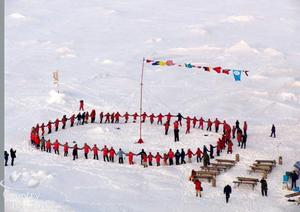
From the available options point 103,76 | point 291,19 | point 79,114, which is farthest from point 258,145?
point 291,19

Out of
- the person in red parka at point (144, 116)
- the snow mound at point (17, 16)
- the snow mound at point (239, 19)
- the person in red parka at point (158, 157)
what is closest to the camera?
the person in red parka at point (158, 157)

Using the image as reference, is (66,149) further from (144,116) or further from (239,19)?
(239,19)

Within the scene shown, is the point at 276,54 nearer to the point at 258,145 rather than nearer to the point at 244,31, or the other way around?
the point at 244,31

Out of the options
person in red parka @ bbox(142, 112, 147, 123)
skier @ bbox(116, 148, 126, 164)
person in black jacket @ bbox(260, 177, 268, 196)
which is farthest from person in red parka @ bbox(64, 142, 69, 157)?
person in black jacket @ bbox(260, 177, 268, 196)

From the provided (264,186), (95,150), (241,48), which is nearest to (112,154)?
(95,150)

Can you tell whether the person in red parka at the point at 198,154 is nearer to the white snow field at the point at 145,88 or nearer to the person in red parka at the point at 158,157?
the white snow field at the point at 145,88

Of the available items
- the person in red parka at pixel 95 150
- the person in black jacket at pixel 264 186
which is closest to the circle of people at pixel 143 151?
the person in red parka at pixel 95 150
